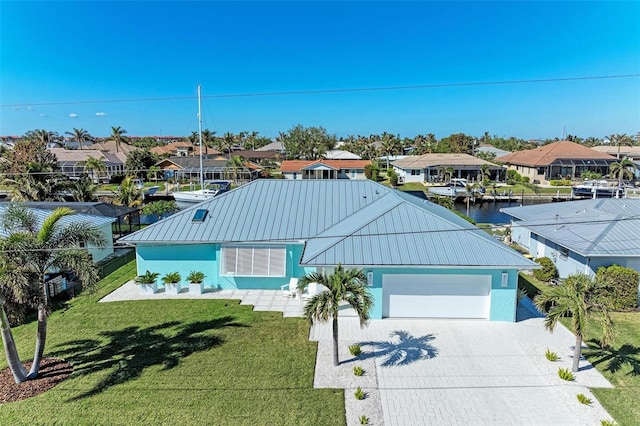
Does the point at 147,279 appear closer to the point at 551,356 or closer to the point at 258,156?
the point at 551,356

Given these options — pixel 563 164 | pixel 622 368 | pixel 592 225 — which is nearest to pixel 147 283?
pixel 622 368

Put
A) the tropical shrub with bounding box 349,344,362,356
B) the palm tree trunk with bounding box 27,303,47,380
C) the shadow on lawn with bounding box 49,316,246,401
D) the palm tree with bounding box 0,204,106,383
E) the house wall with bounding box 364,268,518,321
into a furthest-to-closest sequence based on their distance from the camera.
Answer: the house wall with bounding box 364,268,518,321 → the tropical shrub with bounding box 349,344,362,356 → the shadow on lawn with bounding box 49,316,246,401 → the palm tree trunk with bounding box 27,303,47,380 → the palm tree with bounding box 0,204,106,383

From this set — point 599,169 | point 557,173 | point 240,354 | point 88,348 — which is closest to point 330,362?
point 240,354

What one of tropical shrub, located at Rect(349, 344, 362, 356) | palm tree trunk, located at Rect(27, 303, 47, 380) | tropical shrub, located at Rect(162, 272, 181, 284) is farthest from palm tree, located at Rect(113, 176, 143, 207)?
tropical shrub, located at Rect(349, 344, 362, 356)

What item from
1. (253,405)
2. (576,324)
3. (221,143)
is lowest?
(253,405)

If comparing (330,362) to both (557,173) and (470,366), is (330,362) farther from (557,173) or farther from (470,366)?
(557,173)

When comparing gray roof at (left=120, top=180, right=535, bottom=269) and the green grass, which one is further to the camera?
gray roof at (left=120, top=180, right=535, bottom=269)

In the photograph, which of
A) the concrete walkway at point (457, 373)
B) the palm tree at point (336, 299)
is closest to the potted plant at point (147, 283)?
the concrete walkway at point (457, 373)

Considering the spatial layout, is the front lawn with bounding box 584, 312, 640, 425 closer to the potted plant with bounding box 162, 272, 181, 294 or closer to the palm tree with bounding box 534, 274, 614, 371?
the palm tree with bounding box 534, 274, 614, 371
